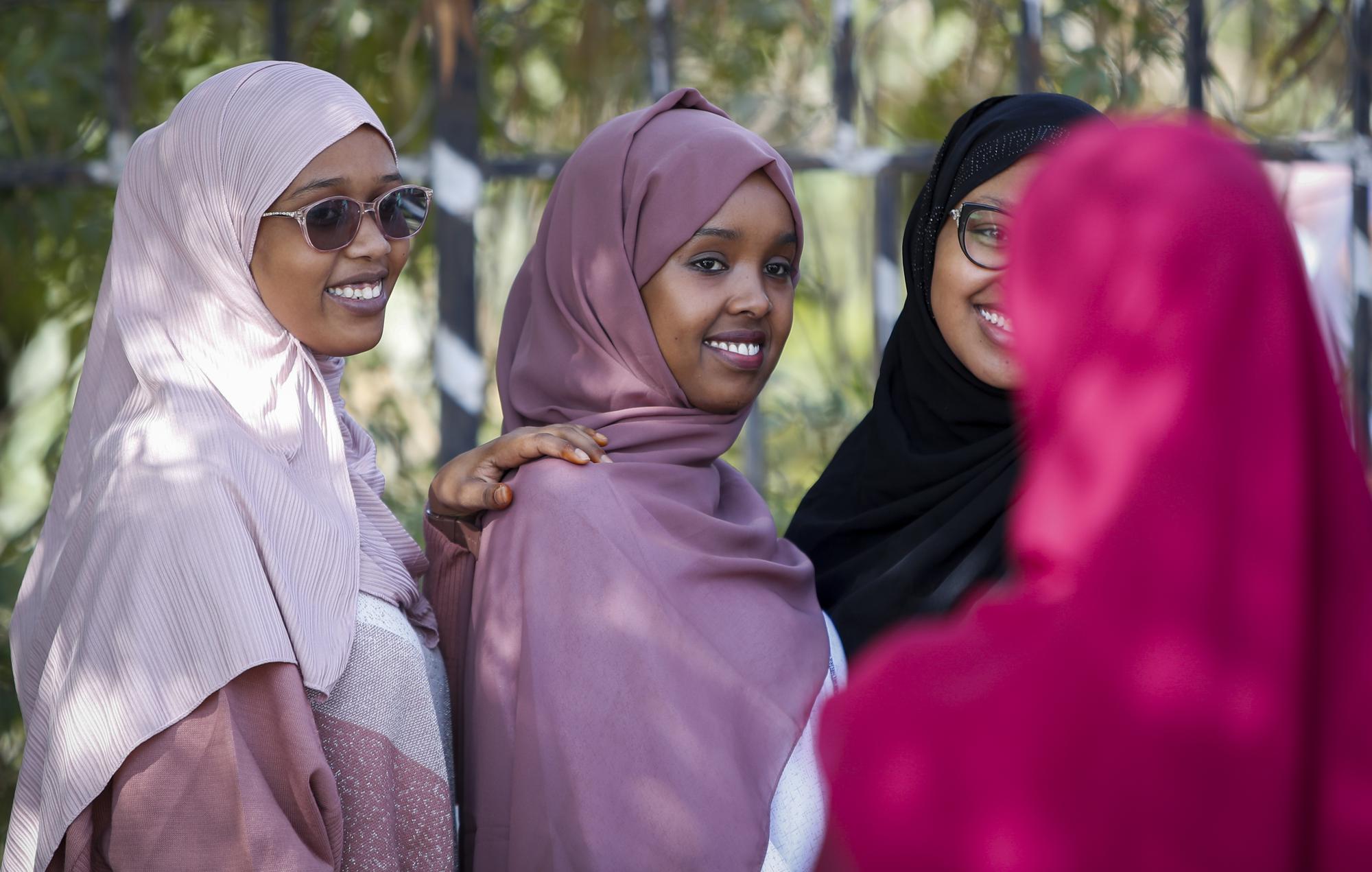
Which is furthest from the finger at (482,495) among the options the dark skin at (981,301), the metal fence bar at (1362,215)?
the metal fence bar at (1362,215)

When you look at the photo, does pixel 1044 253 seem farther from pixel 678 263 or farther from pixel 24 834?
pixel 24 834

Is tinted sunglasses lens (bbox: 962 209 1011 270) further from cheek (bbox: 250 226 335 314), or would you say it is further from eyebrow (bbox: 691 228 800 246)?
cheek (bbox: 250 226 335 314)

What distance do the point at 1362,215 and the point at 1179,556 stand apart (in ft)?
10.8

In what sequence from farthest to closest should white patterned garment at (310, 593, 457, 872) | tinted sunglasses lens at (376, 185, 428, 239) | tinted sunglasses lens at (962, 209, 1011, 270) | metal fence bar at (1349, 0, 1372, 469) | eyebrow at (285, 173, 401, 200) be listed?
1. metal fence bar at (1349, 0, 1372, 469)
2. tinted sunglasses lens at (962, 209, 1011, 270)
3. tinted sunglasses lens at (376, 185, 428, 239)
4. eyebrow at (285, 173, 401, 200)
5. white patterned garment at (310, 593, 457, 872)

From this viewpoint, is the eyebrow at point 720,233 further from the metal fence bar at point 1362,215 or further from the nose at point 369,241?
the metal fence bar at point 1362,215

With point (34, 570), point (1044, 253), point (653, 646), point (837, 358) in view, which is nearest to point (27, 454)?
point (34, 570)

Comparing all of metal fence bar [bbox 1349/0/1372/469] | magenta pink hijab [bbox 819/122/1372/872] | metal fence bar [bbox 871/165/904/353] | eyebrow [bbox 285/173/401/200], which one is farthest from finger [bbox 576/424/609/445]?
metal fence bar [bbox 1349/0/1372/469]

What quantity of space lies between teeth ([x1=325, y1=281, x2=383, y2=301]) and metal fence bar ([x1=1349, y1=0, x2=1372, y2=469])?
283 cm

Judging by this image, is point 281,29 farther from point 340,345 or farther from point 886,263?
point 340,345

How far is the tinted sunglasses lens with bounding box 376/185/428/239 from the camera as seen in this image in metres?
2.02

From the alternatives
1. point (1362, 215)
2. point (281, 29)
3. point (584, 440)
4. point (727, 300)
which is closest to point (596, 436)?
point (584, 440)

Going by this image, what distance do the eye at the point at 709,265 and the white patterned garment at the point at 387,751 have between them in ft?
2.33

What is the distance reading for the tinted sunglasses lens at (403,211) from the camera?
202cm

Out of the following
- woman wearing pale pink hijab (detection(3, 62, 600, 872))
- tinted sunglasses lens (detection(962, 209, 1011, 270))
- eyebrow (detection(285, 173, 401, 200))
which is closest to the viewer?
woman wearing pale pink hijab (detection(3, 62, 600, 872))
